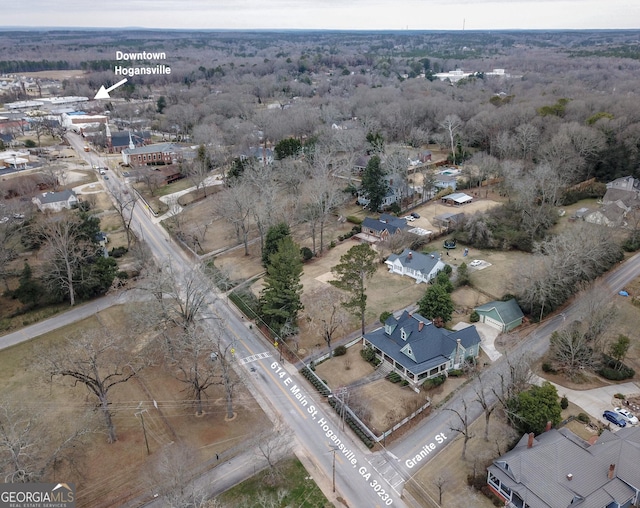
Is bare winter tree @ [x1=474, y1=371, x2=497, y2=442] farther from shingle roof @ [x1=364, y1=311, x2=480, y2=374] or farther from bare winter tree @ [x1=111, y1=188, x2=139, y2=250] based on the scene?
bare winter tree @ [x1=111, y1=188, x2=139, y2=250]

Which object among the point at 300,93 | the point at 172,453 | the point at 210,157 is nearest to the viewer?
the point at 172,453

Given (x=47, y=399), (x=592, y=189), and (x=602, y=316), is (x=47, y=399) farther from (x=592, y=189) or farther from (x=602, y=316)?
(x=592, y=189)

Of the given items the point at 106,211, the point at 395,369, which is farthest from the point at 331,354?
the point at 106,211

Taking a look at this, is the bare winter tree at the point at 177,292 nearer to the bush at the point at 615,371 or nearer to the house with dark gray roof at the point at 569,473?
the house with dark gray roof at the point at 569,473

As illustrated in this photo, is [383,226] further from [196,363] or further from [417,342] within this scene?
[196,363]

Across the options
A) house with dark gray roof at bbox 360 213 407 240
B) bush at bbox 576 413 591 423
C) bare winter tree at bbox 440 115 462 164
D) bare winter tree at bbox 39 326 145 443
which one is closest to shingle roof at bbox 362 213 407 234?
house with dark gray roof at bbox 360 213 407 240

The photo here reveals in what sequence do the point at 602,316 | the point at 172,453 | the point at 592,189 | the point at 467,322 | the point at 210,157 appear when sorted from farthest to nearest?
1. the point at 210,157
2. the point at 592,189
3. the point at 467,322
4. the point at 602,316
5. the point at 172,453
